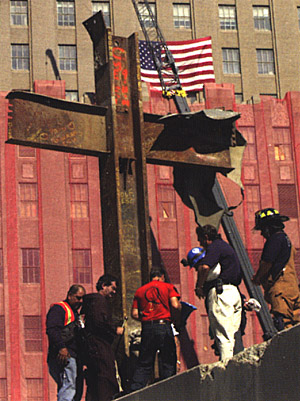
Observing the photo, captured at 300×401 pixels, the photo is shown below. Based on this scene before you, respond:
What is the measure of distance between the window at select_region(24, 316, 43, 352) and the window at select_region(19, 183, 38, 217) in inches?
177

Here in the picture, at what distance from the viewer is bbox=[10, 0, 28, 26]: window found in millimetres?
54312

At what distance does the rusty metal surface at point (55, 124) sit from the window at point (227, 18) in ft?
155

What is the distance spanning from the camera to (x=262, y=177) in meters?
41.2

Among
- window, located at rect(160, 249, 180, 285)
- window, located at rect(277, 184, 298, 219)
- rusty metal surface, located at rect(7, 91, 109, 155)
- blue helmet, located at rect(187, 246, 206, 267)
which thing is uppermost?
window, located at rect(277, 184, 298, 219)

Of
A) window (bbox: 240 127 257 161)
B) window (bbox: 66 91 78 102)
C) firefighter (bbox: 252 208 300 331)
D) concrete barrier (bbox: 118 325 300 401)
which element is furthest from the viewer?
window (bbox: 66 91 78 102)

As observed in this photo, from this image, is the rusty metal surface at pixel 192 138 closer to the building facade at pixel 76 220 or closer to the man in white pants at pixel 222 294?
the man in white pants at pixel 222 294

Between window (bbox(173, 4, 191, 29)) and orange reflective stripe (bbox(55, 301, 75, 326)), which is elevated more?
window (bbox(173, 4, 191, 29))

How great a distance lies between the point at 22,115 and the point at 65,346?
109 inches

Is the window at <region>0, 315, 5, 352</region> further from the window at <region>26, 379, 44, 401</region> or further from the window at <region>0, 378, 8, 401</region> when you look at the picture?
the window at <region>26, 379, 44, 401</region>

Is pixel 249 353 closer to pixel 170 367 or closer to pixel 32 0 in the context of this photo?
pixel 170 367

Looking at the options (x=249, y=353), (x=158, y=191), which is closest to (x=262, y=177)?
(x=158, y=191)

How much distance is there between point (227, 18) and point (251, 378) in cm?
5226

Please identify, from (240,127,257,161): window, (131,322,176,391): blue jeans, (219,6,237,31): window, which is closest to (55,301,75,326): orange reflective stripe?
(131,322,176,391): blue jeans

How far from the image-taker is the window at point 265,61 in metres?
A: 56.4
